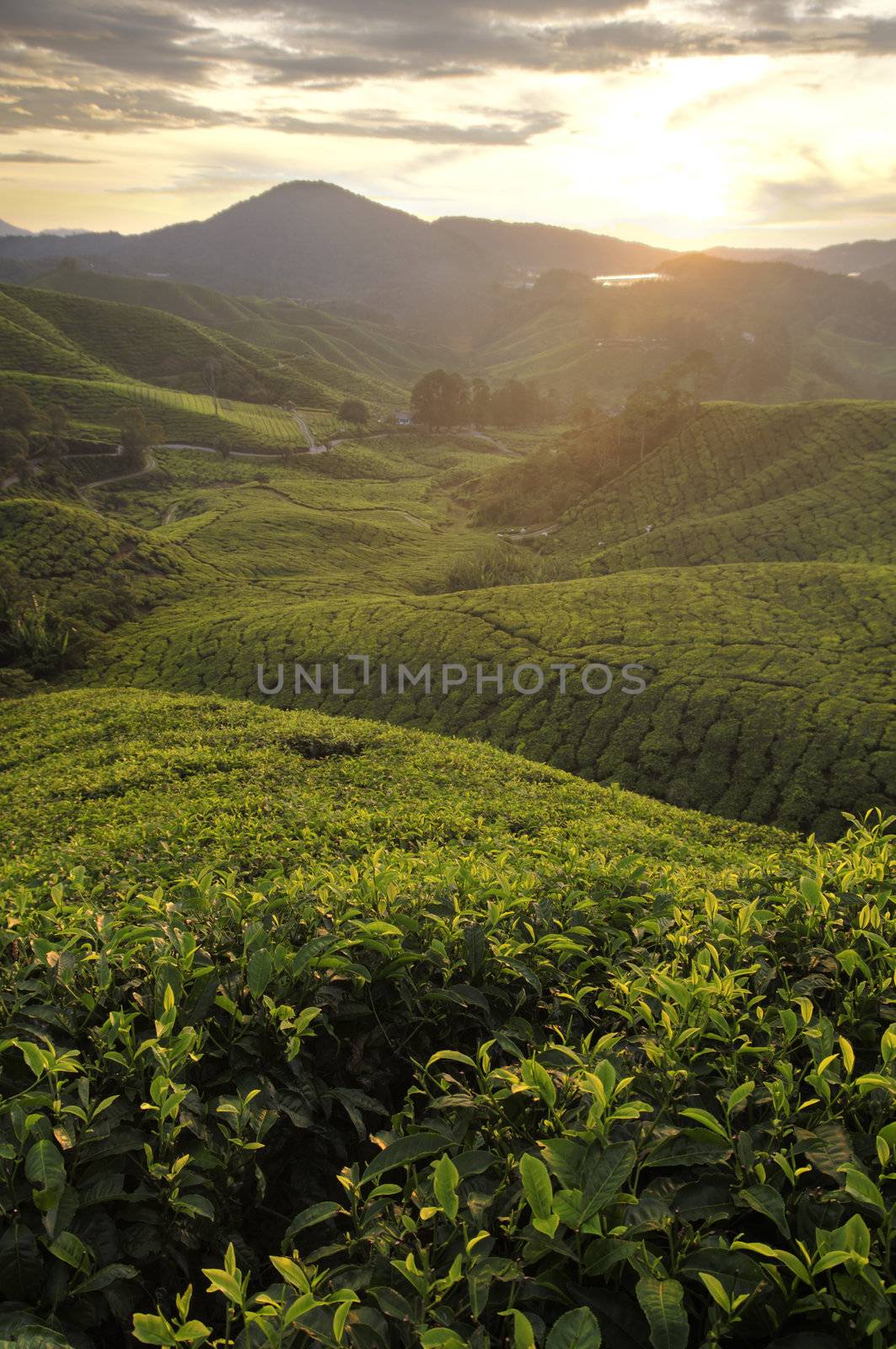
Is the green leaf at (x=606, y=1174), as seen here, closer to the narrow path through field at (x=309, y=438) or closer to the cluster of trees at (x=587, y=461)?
the cluster of trees at (x=587, y=461)

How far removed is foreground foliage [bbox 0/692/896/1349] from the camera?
2238 mm

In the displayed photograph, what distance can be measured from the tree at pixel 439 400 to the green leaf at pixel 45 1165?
12287 cm

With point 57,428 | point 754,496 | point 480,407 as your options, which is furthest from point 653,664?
point 480,407

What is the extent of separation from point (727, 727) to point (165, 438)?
86.2 metres

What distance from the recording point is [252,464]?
86875mm

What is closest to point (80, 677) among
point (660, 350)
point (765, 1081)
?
point (765, 1081)

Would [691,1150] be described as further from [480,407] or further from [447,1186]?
[480,407]

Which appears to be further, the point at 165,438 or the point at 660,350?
the point at 660,350

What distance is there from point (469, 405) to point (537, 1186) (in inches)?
5055

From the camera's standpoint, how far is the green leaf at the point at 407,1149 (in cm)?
262

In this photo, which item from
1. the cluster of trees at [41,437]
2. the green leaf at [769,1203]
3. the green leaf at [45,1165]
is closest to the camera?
the green leaf at [769,1203]

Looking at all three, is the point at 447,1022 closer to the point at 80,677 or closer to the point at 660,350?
the point at 80,677

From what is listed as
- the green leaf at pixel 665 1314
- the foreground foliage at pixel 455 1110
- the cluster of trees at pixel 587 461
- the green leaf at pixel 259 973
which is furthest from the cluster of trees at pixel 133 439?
the green leaf at pixel 665 1314

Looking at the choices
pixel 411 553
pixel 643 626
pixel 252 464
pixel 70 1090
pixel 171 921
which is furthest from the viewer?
pixel 252 464
